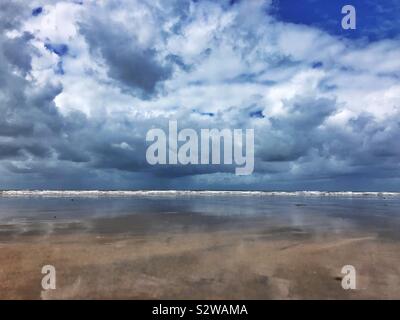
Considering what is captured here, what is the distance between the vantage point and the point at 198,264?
13.5 meters

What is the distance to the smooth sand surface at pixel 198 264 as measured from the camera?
10.3 meters

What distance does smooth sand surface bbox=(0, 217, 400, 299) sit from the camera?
10.3m

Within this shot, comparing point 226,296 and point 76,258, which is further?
point 76,258

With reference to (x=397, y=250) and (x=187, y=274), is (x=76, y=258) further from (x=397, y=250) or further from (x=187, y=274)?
(x=397, y=250)

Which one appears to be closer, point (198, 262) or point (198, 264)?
point (198, 264)

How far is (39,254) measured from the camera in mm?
15297

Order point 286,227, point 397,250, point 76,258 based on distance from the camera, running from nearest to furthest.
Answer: point 76,258 → point 397,250 → point 286,227
